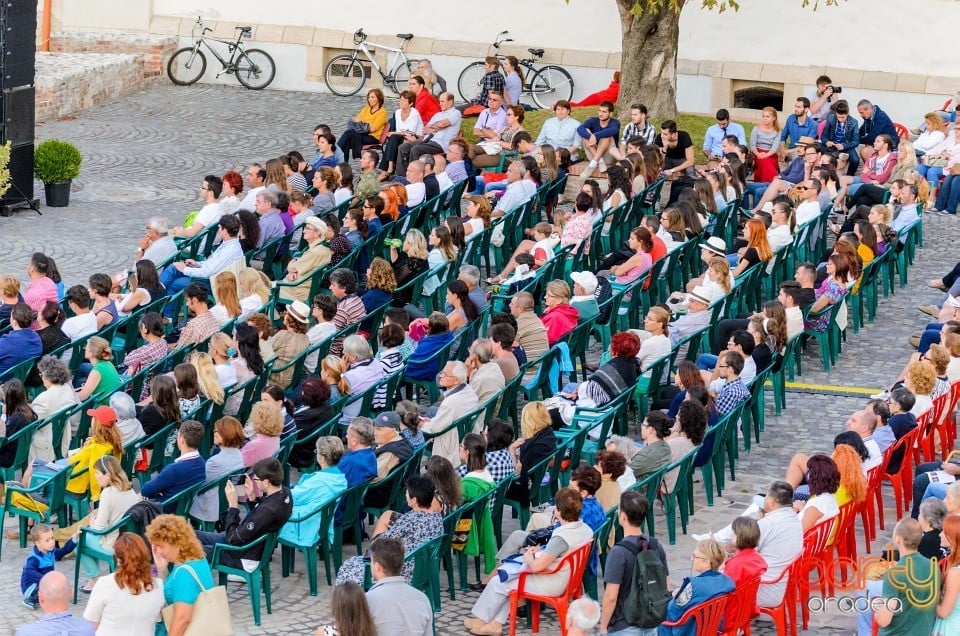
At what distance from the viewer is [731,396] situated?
484 inches

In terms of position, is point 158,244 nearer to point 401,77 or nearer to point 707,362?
point 707,362

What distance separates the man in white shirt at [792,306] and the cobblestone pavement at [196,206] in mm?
694

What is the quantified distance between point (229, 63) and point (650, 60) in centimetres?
756

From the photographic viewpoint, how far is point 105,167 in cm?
2173

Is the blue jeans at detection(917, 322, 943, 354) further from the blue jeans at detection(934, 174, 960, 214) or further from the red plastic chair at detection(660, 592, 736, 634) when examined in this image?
the blue jeans at detection(934, 174, 960, 214)

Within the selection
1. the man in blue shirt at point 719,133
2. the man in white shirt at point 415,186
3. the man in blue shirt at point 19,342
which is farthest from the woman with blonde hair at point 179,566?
the man in blue shirt at point 719,133

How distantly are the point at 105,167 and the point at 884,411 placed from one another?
12789 millimetres

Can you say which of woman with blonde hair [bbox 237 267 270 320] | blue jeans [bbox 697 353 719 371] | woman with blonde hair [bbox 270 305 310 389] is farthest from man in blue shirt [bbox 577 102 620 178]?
woman with blonde hair [bbox 270 305 310 389]

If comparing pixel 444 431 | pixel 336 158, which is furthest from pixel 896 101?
pixel 444 431

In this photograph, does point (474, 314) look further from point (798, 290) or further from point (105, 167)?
point (105, 167)

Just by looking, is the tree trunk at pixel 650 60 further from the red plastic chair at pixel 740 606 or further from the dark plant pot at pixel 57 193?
the red plastic chair at pixel 740 606

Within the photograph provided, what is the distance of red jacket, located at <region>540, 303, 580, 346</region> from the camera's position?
1380cm

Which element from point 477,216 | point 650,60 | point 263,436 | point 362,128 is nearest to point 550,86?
point 650,60

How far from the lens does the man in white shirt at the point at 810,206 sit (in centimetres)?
1692
